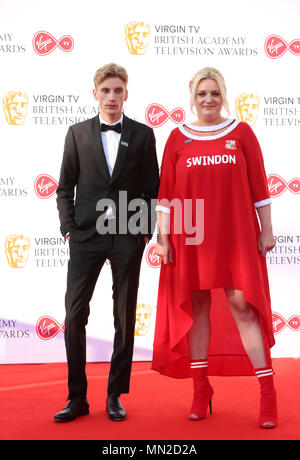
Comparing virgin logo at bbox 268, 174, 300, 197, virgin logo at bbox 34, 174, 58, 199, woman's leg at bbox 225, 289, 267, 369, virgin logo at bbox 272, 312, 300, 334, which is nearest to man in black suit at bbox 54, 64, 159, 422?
woman's leg at bbox 225, 289, 267, 369

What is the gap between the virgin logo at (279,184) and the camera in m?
3.77

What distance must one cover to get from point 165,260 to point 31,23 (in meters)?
2.10

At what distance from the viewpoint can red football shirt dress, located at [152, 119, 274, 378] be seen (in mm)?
2264

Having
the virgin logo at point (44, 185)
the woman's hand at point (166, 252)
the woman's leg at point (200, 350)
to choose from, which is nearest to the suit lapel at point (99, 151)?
the woman's hand at point (166, 252)

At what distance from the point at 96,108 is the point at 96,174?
1421 millimetres

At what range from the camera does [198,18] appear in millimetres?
3691

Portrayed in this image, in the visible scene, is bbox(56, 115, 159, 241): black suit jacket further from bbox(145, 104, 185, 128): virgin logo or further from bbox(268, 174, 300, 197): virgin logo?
bbox(268, 174, 300, 197): virgin logo

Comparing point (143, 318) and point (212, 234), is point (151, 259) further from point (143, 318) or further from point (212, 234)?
point (212, 234)

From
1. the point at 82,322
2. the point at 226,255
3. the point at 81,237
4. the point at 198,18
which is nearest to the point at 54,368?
the point at 82,322

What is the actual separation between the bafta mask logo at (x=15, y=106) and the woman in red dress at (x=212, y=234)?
161 cm

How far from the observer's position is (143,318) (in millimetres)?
3775

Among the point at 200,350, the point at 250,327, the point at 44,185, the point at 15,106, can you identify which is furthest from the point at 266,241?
the point at 15,106

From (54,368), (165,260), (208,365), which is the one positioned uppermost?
(165,260)
